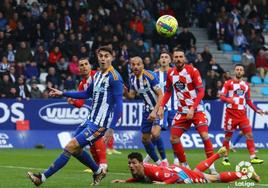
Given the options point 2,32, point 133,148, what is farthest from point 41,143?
point 2,32

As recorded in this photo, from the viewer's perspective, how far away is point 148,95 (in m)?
17.6

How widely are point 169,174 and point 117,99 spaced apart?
1497 millimetres

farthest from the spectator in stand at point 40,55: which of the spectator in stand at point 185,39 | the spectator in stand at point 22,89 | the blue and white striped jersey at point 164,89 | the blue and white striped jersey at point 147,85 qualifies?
the blue and white striped jersey at point 147,85

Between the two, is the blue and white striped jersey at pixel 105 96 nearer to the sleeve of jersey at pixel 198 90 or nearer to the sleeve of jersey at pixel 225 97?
the sleeve of jersey at pixel 198 90

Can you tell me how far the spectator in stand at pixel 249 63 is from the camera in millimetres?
34688

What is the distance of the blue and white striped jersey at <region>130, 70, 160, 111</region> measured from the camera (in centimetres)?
1741

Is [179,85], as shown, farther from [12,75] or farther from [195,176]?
[12,75]

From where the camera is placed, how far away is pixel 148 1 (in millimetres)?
36500

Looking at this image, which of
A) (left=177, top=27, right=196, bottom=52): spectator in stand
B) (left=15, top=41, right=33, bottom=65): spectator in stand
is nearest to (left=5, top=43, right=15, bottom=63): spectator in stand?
(left=15, top=41, right=33, bottom=65): spectator in stand

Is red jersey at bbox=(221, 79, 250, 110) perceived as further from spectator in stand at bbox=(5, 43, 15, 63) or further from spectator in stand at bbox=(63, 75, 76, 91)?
spectator in stand at bbox=(5, 43, 15, 63)

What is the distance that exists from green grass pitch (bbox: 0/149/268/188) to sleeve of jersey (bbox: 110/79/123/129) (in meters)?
1.08

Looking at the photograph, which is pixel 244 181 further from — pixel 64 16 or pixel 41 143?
pixel 64 16

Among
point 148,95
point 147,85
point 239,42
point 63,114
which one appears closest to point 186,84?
point 147,85

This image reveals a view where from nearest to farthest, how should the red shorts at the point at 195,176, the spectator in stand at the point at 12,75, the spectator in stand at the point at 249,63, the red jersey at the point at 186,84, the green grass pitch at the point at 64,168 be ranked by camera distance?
the red shorts at the point at 195,176 → the green grass pitch at the point at 64,168 → the red jersey at the point at 186,84 → the spectator in stand at the point at 12,75 → the spectator in stand at the point at 249,63
